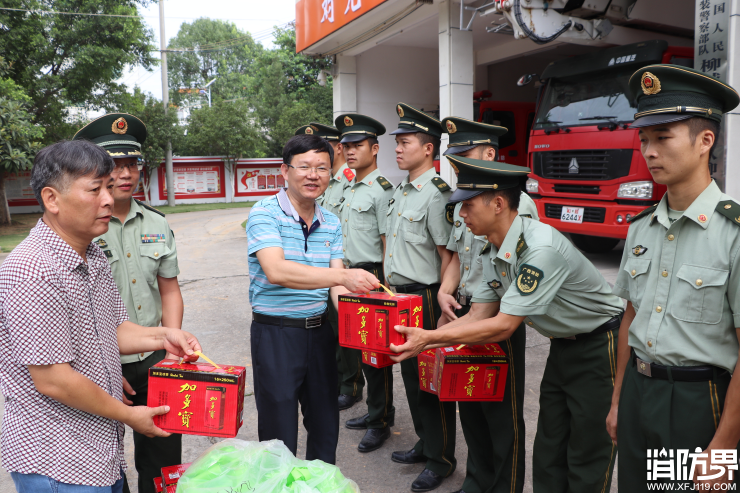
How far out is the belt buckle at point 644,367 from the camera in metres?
1.94

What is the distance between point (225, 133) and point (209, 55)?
1318 inches

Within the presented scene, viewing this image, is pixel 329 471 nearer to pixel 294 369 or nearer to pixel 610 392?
pixel 294 369

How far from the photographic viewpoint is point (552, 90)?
7.54 metres

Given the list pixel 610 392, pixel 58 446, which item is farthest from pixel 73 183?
pixel 610 392

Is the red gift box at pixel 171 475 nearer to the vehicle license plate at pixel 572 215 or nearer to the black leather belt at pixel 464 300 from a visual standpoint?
the black leather belt at pixel 464 300

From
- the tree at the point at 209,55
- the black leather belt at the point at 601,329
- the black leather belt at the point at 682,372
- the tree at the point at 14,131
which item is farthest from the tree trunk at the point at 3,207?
the tree at the point at 209,55

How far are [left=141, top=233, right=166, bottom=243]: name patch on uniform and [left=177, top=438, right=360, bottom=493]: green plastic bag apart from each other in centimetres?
123

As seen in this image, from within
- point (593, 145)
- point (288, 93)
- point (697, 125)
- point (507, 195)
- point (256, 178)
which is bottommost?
point (507, 195)

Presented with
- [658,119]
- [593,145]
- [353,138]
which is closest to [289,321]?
[658,119]

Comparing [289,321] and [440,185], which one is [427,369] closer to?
[289,321]

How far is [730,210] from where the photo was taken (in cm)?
180

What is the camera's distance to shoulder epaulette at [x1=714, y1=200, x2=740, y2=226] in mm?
1775

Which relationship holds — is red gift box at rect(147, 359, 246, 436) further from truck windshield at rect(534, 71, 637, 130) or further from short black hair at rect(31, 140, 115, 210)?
truck windshield at rect(534, 71, 637, 130)

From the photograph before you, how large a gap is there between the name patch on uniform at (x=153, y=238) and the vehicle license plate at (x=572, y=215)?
223 inches
